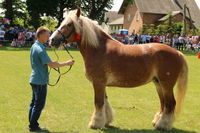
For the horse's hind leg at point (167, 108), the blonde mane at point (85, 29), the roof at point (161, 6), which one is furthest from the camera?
the roof at point (161, 6)

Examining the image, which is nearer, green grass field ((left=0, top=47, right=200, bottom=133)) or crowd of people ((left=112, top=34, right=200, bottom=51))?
green grass field ((left=0, top=47, right=200, bottom=133))

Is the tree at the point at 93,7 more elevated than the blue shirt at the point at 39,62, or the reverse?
the tree at the point at 93,7

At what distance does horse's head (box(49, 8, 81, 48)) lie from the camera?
201 inches

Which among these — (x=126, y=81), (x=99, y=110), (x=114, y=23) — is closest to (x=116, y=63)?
(x=126, y=81)

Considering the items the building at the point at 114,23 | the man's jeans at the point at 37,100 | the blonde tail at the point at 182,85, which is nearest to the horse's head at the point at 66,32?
the man's jeans at the point at 37,100

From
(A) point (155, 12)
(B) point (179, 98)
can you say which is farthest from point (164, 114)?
(A) point (155, 12)

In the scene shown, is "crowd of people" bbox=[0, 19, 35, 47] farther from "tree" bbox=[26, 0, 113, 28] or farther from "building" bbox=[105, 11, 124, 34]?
"building" bbox=[105, 11, 124, 34]

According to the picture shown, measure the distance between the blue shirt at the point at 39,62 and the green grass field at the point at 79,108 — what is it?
1.13 metres

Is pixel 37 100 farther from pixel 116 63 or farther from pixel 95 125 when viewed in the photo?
pixel 116 63

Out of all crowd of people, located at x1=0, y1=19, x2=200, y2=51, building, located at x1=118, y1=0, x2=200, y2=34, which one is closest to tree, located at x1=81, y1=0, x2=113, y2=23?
crowd of people, located at x1=0, y1=19, x2=200, y2=51

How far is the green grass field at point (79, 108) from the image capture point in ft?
18.4

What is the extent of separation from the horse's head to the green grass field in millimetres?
1830

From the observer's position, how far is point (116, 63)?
5.28 meters

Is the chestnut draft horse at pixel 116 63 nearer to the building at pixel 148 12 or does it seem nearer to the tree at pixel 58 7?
the tree at pixel 58 7
